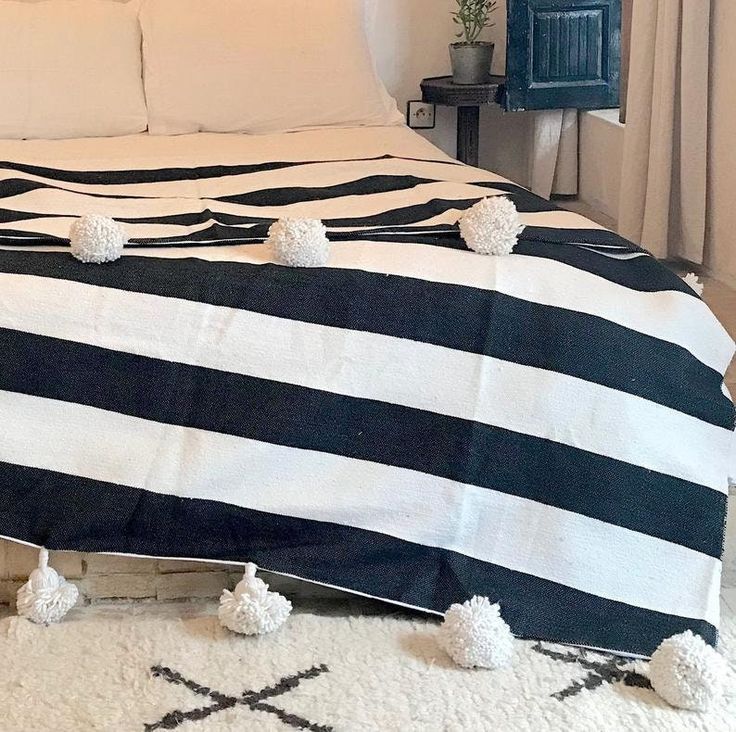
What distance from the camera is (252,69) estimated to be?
3.02m

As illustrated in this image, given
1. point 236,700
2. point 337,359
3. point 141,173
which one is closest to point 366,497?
point 337,359

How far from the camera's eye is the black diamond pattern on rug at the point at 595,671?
1.42 meters

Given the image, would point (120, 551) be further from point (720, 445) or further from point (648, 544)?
point (720, 445)

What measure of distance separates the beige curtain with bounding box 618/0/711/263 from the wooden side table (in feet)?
1.69

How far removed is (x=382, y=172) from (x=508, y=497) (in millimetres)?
943

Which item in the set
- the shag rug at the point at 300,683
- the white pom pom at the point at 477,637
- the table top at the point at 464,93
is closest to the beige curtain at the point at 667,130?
the table top at the point at 464,93

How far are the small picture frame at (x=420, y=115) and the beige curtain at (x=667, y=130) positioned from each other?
33.7 inches

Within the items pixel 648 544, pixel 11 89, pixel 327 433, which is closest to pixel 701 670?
pixel 648 544

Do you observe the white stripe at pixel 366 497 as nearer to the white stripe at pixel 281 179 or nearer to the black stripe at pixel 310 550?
the black stripe at pixel 310 550

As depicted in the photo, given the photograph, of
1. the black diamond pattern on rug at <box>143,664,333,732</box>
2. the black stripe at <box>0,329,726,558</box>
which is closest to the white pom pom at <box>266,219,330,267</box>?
the black stripe at <box>0,329,726,558</box>

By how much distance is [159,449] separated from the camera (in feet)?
4.93

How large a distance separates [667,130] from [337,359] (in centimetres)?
199

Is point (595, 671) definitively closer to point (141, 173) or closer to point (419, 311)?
point (419, 311)

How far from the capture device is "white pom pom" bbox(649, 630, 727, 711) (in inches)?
54.3
